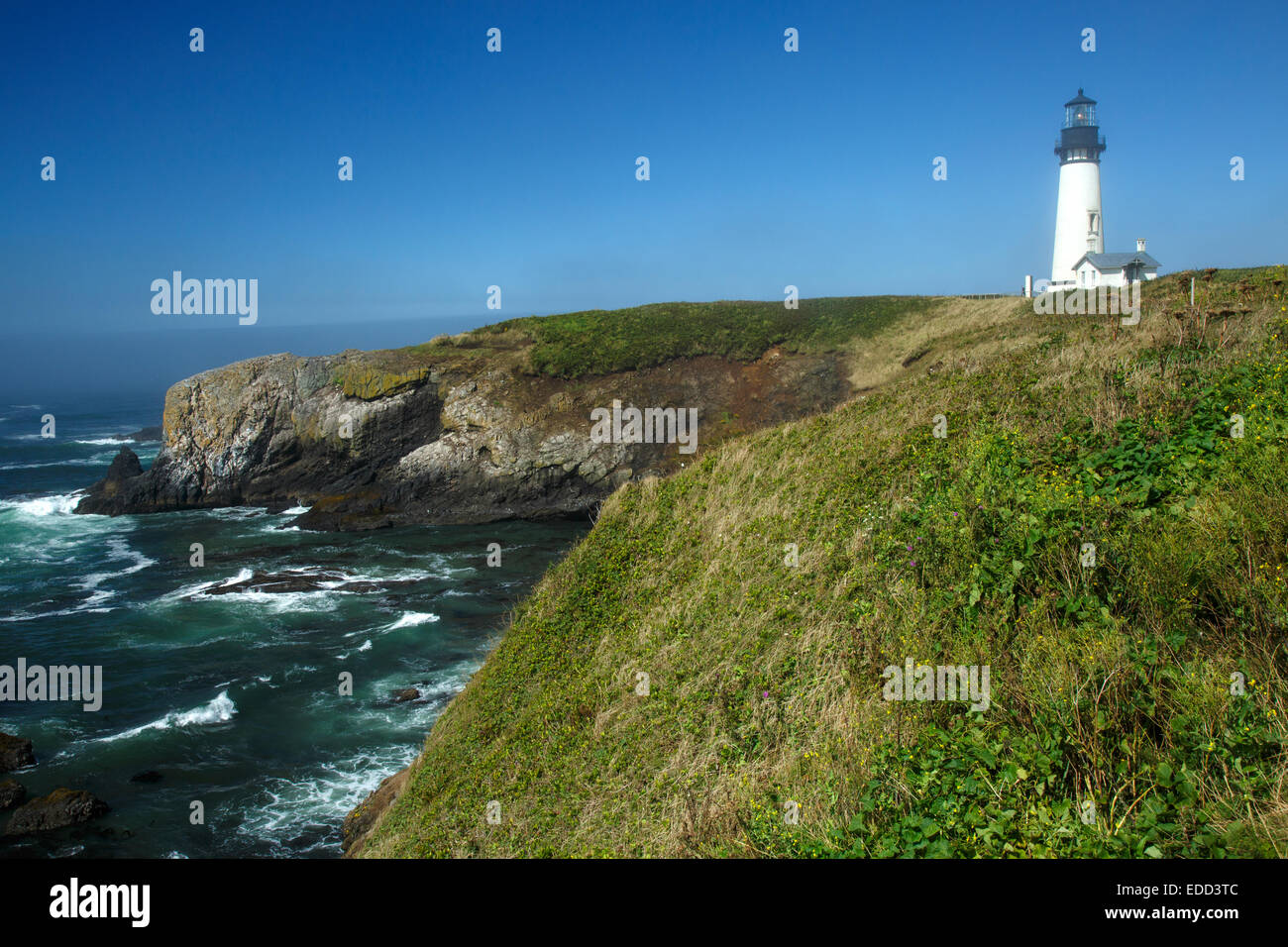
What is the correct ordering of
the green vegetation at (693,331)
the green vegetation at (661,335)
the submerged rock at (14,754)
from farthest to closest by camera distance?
the green vegetation at (693,331) → the green vegetation at (661,335) → the submerged rock at (14,754)

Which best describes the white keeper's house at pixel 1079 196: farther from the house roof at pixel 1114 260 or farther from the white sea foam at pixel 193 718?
the white sea foam at pixel 193 718

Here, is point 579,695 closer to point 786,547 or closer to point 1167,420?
point 786,547

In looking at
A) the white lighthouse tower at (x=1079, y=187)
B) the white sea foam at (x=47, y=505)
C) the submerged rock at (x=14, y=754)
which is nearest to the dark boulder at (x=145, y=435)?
the white sea foam at (x=47, y=505)

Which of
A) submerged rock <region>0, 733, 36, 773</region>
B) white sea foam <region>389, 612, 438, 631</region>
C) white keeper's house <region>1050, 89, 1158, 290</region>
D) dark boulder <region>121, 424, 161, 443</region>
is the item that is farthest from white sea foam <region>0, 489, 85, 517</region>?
white keeper's house <region>1050, 89, 1158, 290</region>

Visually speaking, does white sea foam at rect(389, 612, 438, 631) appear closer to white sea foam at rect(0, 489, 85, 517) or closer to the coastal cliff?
the coastal cliff

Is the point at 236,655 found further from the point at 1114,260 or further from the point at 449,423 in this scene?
the point at 1114,260

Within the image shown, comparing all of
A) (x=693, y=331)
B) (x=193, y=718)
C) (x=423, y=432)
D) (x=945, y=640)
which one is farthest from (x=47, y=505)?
(x=945, y=640)
